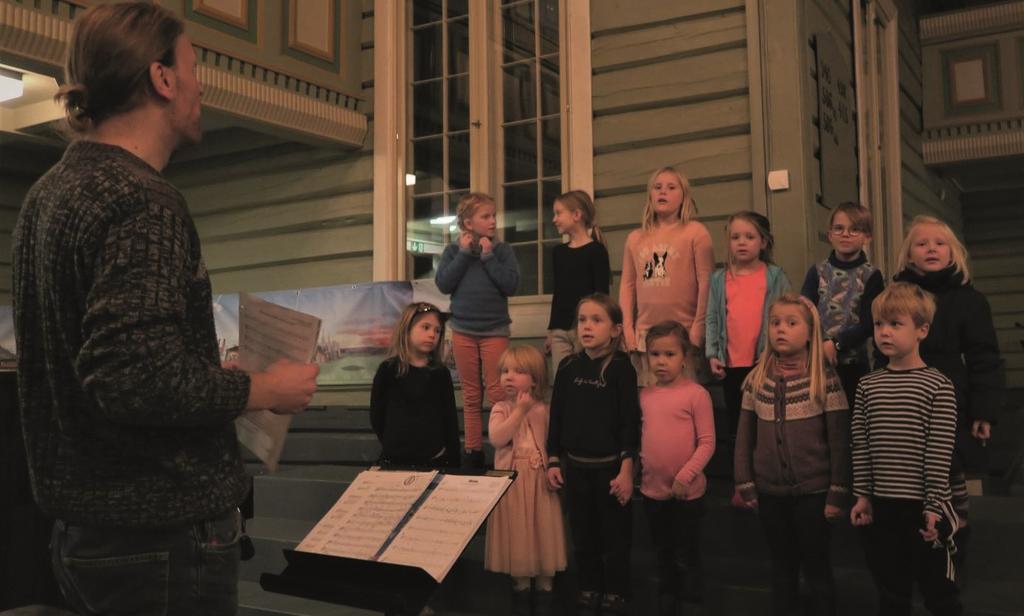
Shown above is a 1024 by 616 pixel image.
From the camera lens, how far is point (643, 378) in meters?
3.84

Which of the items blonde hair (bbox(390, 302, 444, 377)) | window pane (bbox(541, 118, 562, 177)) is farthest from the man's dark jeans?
window pane (bbox(541, 118, 562, 177))

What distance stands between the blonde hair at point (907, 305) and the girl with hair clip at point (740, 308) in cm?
76

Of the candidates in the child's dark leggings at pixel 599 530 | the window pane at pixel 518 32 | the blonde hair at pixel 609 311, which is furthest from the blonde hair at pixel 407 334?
the window pane at pixel 518 32

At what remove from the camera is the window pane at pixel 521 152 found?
17.8 ft

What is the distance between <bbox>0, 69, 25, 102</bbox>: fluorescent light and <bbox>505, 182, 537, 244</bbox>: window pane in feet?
10.4

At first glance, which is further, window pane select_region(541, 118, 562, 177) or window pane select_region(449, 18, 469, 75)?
window pane select_region(449, 18, 469, 75)

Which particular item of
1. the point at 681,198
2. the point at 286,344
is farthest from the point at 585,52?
the point at 286,344

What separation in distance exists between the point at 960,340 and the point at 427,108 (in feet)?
12.4

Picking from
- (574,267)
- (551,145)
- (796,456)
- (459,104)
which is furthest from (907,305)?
(459,104)

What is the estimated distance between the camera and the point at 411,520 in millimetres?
1909

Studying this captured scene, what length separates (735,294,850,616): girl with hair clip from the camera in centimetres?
282

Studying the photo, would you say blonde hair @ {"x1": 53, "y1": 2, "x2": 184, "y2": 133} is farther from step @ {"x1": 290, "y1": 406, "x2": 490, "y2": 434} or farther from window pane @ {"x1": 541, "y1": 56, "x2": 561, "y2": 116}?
window pane @ {"x1": 541, "y1": 56, "x2": 561, "y2": 116}

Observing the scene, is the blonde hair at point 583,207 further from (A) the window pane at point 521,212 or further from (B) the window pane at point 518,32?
(B) the window pane at point 518,32

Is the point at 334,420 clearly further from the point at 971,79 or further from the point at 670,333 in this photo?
the point at 971,79
